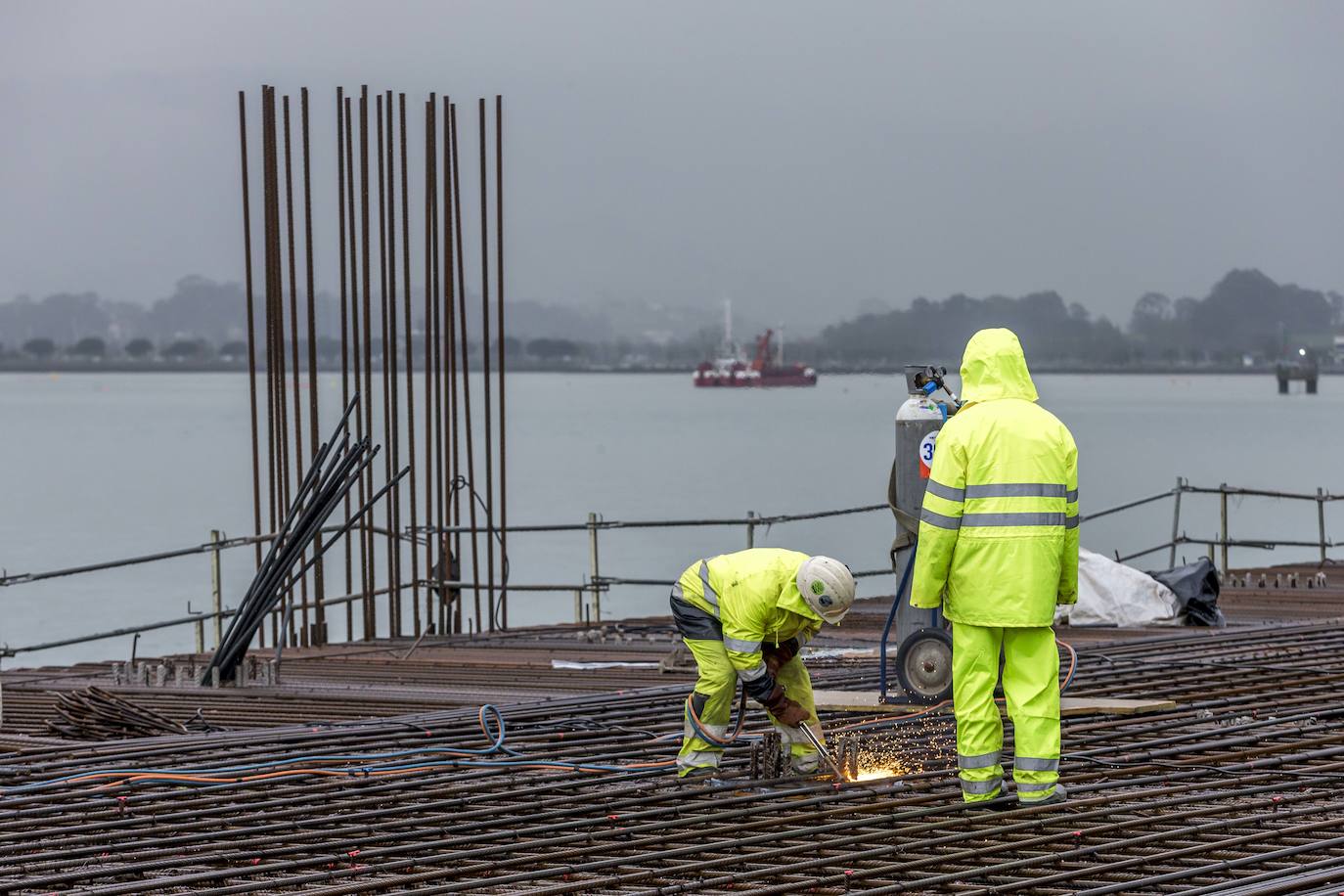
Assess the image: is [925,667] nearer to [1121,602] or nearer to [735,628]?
[735,628]

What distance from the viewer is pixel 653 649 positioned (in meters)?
10.4

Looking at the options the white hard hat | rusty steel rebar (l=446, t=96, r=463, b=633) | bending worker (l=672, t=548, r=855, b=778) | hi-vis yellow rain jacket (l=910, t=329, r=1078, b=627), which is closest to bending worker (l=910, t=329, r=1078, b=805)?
hi-vis yellow rain jacket (l=910, t=329, r=1078, b=627)

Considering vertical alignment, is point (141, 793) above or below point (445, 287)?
below

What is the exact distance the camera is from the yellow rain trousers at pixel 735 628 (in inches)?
228

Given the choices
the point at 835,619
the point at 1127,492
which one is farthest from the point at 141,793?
the point at 1127,492

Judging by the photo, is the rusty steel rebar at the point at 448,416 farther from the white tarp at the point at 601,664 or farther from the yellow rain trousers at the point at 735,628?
the yellow rain trousers at the point at 735,628

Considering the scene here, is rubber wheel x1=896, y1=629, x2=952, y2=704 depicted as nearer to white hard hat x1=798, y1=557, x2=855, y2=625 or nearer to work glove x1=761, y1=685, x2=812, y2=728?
work glove x1=761, y1=685, x2=812, y2=728

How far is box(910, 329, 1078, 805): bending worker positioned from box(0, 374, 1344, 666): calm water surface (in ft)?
22.3

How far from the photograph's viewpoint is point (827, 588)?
563cm

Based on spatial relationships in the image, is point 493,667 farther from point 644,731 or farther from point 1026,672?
point 1026,672

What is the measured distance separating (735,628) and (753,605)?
12cm

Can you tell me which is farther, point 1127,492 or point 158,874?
point 1127,492

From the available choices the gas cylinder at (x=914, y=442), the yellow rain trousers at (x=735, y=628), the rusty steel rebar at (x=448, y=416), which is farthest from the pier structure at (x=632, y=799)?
the rusty steel rebar at (x=448, y=416)

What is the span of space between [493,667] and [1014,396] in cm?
475
